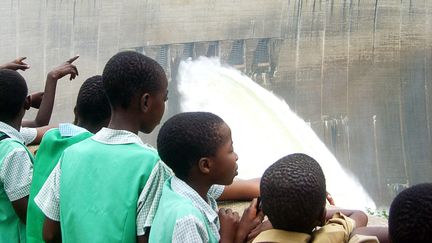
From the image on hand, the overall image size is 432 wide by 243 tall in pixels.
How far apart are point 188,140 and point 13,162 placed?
0.56 metres

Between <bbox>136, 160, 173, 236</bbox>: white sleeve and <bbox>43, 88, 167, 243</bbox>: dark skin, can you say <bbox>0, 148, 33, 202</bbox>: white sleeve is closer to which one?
<bbox>43, 88, 167, 243</bbox>: dark skin

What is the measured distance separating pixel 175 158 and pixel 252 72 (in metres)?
12.4

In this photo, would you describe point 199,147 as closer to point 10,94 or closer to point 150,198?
point 150,198

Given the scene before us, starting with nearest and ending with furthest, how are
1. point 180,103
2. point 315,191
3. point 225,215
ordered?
1. point 315,191
2. point 225,215
3. point 180,103

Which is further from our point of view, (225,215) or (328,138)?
(328,138)

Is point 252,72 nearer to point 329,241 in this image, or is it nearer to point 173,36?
point 173,36

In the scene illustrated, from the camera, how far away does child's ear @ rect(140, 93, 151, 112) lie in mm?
→ 1406

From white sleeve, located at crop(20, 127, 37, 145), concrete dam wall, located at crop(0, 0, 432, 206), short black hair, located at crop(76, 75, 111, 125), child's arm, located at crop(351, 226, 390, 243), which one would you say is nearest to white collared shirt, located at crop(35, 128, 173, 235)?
short black hair, located at crop(76, 75, 111, 125)

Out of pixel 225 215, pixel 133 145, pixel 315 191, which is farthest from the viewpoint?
pixel 133 145

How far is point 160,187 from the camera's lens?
1315 millimetres

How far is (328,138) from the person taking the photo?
44.2 ft

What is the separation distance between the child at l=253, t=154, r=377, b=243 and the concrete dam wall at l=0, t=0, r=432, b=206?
12.3 meters

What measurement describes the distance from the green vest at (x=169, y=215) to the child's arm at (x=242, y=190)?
0.72 feet

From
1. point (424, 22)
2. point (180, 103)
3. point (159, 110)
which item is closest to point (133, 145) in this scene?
point (159, 110)
